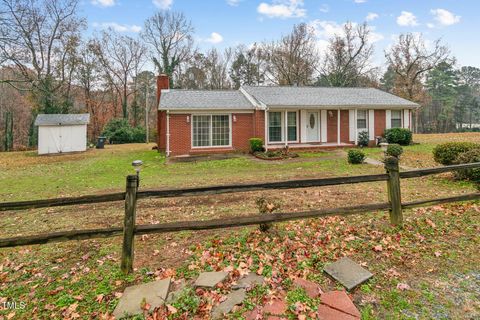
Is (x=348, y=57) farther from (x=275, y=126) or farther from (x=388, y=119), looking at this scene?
(x=275, y=126)

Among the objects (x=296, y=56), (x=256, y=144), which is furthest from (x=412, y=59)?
(x=256, y=144)

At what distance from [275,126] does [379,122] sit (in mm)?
7212

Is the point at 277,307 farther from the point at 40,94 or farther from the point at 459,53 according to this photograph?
the point at 459,53

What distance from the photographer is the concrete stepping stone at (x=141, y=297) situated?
8.94ft

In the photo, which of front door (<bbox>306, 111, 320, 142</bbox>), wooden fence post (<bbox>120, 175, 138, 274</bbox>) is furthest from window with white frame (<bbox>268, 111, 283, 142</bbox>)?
wooden fence post (<bbox>120, 175, 138, 274</bbox>)

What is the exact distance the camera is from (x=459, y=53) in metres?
36.0

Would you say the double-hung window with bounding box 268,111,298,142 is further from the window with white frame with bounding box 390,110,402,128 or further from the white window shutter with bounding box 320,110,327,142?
the window with white frame with bounding box 390,110,402,128

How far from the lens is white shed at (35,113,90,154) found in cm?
2056

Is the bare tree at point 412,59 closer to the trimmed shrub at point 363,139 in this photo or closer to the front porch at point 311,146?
the trimmed shrub at point 363,139

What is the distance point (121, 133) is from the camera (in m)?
29.3

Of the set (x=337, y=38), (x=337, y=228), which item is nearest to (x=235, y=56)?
(x=337, y=38)

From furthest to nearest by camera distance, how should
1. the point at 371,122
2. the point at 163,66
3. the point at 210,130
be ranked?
the point at 163,66 < the point at 371,122 < the point at 210,130

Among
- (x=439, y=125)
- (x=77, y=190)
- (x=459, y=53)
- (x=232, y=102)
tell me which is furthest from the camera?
(x=439, y=125)

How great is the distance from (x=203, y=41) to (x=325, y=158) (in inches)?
1166
